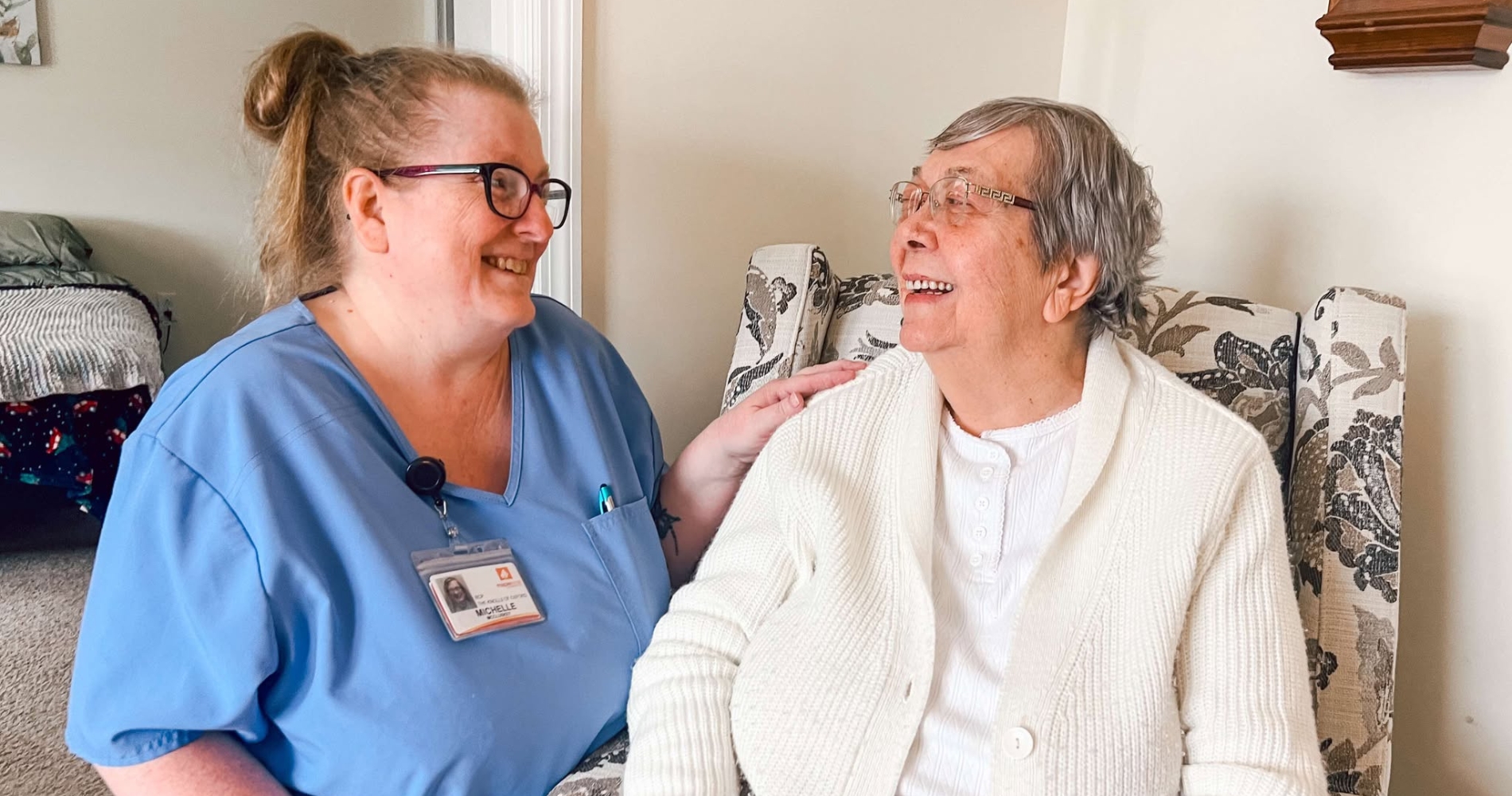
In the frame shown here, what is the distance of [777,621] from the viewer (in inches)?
45.9

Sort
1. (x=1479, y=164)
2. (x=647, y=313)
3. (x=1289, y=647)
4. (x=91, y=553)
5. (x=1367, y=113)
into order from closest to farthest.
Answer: (x=1289, y=647) → (x=1479, y=164) → (x=1367, y=113) → (x=647, y=313) → (x=91, y=553)

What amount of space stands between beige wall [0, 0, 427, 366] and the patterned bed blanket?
783mm

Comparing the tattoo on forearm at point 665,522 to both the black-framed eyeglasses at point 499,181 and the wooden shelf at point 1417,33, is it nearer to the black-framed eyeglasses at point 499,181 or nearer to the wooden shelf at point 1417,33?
the black-framed eyeglasses at point 499,181

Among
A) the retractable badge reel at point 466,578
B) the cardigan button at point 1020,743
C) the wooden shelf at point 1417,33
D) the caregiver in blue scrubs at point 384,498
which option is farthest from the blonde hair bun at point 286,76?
A: the wooden shelf at point 1417,33

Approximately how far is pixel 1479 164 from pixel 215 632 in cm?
163

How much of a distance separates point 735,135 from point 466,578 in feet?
3.47

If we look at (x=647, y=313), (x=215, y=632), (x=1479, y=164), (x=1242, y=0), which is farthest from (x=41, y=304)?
(x=1479, y=164)

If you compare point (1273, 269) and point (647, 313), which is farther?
point (647, 313)

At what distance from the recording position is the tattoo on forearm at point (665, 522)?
1.44 m

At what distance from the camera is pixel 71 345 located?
9.34 feet

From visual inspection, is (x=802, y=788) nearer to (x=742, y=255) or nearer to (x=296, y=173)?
(x=296, y=173)

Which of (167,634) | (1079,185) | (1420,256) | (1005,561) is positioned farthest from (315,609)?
(1420,256)

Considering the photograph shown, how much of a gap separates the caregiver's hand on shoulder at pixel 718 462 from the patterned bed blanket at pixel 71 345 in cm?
223

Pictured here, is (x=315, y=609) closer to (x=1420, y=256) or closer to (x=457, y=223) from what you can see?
(x=457, y=223)
